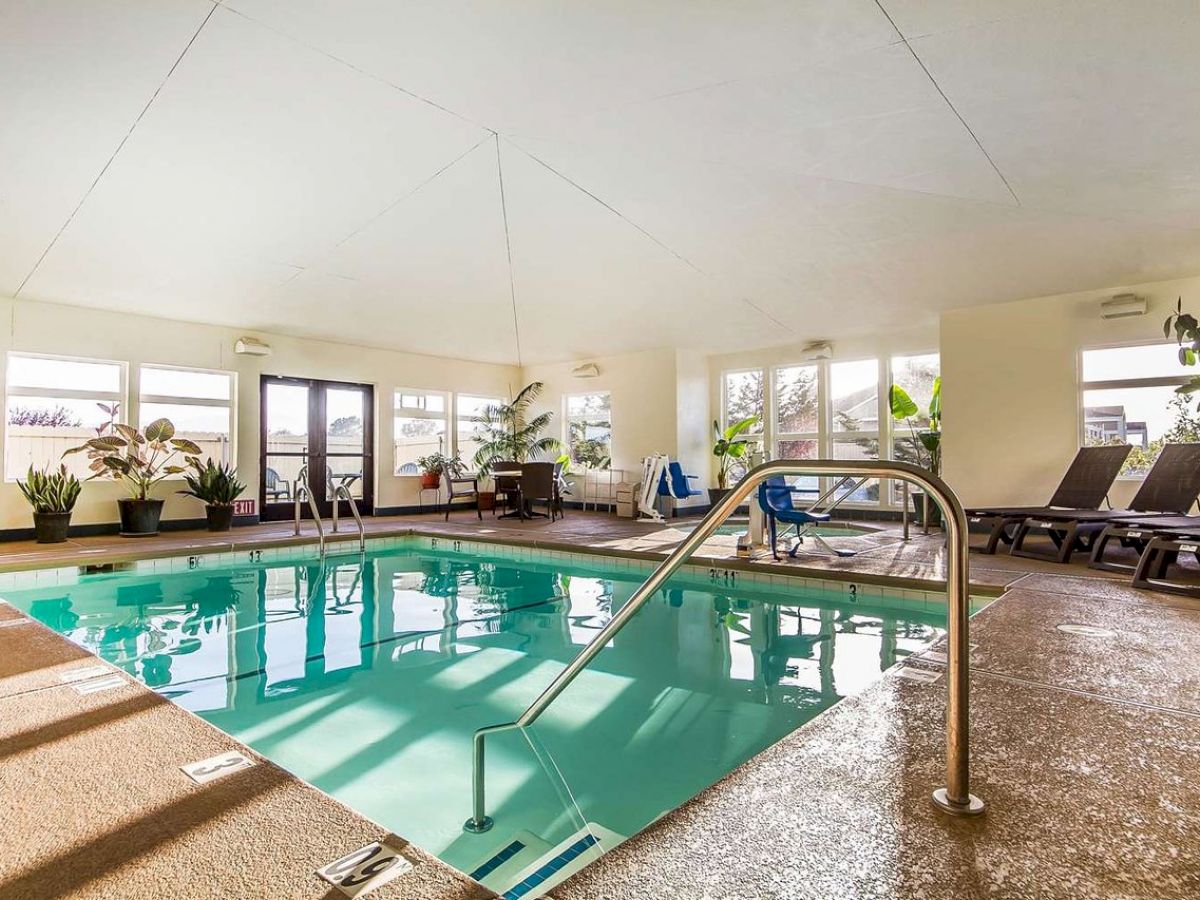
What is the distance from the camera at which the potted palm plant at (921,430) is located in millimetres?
8336

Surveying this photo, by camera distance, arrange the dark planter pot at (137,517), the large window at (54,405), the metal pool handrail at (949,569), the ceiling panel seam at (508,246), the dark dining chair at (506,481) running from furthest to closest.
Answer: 1. the dark dining chair at (506,481)
2. the dark planter pot at (137,517)
3. the large window at (54,405)
4. the ceiling panel seam at (508,246)
5. the metal pool handrail at (949,569)

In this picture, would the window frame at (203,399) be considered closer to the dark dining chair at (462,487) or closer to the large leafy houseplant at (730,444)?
the dark dining chair at (462,487)

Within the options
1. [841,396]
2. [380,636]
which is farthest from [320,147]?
[841,396]

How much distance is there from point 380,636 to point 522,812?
240 centimetres

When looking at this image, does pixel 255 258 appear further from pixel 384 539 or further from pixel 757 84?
pixel 757 84

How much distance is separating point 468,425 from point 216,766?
10448 mm

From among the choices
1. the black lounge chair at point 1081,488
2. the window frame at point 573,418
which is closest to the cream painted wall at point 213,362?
the window frame at point 573,418

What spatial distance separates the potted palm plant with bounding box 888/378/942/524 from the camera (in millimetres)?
8336

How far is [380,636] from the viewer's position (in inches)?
165

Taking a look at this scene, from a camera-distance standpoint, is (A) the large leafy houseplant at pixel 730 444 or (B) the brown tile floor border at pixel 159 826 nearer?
(B) the brown tile floor border at pixel 159 826

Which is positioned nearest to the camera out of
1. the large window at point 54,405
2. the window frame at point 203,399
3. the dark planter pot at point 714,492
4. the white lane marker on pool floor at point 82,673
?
the white lane marker on pool floor at point 82,673

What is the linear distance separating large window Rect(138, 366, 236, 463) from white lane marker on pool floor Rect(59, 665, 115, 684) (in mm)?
6997

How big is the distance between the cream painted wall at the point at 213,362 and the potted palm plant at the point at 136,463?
44cm

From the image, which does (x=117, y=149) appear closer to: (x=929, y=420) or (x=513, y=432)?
(x=513, y=432)
